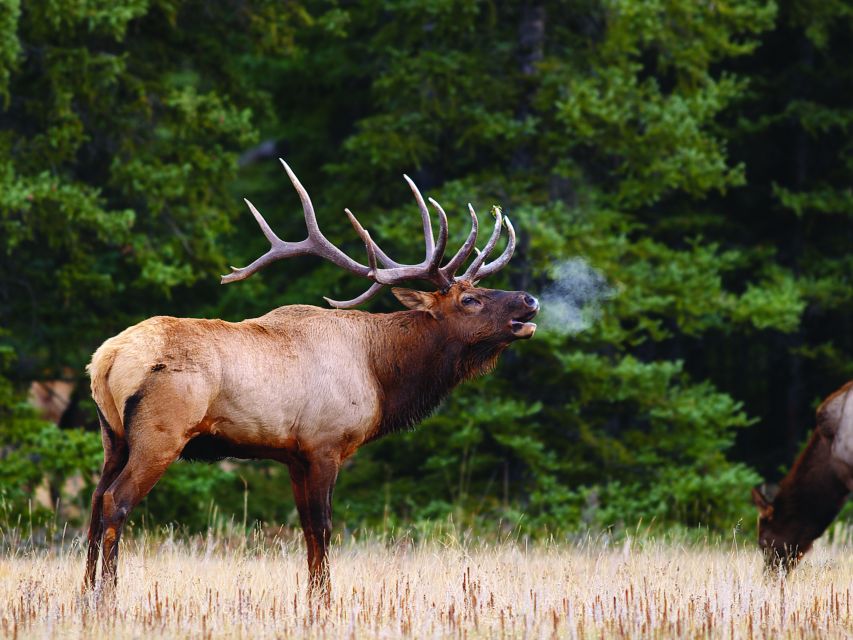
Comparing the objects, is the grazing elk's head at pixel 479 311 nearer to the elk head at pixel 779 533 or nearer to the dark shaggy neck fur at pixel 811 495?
the elk head at pixel 779 533

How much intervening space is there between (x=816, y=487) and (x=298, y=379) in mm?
4328

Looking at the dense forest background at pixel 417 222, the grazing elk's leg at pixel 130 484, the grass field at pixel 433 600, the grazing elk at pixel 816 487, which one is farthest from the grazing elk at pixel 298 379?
the dense forest background at pixel 417 222

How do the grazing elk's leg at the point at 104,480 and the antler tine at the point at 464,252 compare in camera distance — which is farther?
the antler tine at the point at 464,252

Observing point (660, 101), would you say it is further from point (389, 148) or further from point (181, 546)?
point (181, 546)

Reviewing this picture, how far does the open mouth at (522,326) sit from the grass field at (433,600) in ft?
4.70

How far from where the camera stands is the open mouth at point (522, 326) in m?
8.12

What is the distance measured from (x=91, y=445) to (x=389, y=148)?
4531mm

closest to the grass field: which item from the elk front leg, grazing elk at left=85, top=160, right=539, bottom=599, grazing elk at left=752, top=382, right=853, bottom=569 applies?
the elk front leg

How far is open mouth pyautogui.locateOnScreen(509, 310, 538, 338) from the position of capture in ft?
26.7

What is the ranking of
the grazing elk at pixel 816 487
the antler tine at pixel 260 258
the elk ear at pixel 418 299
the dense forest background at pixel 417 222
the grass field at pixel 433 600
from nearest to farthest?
the grass field at pixel 433 600 → the antler tine at pixel 260 258 → the elk ear at pixel 418 299 → the grazing elk at pixel 816 487 → the dense forest background at pixel 417 222

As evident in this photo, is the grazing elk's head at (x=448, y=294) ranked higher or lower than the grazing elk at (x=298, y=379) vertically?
higher

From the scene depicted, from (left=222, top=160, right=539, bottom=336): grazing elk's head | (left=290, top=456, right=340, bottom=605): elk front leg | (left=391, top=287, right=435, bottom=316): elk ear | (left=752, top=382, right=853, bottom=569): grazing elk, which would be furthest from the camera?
(left=752, top=382, right=853, bottom=569): grazing elk

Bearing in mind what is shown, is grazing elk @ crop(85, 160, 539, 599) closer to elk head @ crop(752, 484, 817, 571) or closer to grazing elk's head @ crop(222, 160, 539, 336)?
grazing elk's head @ crop(222, 160, 539, 336)

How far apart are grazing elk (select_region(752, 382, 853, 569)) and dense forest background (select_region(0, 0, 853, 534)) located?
3815 millimetres
